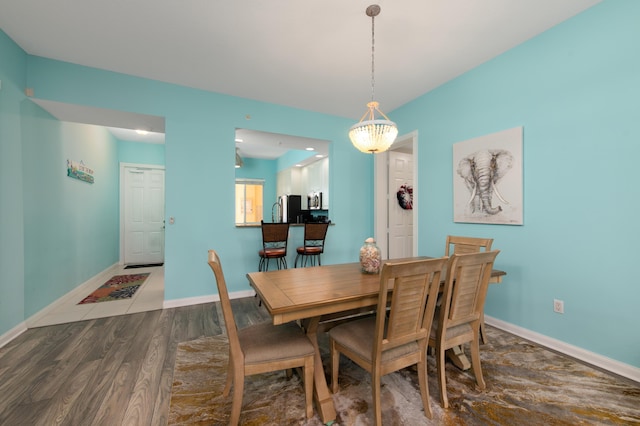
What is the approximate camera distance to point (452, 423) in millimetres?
1424

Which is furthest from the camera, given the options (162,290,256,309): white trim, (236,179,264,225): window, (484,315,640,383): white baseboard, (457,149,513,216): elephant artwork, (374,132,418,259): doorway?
(236,179,264,225): window

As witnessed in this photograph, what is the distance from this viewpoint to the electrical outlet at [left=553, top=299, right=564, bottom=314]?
222cm

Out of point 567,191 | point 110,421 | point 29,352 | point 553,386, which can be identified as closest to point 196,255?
point 29,352

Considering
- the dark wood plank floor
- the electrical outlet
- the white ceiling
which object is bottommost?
the dark wood plank floor

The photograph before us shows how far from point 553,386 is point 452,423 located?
89 cm

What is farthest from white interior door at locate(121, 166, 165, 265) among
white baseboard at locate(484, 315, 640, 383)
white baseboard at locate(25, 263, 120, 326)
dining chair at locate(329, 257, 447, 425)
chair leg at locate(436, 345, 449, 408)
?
white baseboard at locate(484, 315, 640, 383)

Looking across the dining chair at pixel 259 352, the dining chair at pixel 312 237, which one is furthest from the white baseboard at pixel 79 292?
the dining chair at pixel 312 237

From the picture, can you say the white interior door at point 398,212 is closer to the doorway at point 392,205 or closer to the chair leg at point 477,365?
the doorway at point 392,205

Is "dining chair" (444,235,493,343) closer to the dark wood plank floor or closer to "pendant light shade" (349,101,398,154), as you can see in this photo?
"pendant light shade" (349,101,398,154)

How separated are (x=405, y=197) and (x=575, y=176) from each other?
2.46 meters

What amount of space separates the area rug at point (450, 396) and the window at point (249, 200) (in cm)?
594

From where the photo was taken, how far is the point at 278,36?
2381 millimetres

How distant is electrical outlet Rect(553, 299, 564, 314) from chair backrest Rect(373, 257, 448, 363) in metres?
1.61

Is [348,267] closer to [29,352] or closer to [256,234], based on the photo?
[256,234]
